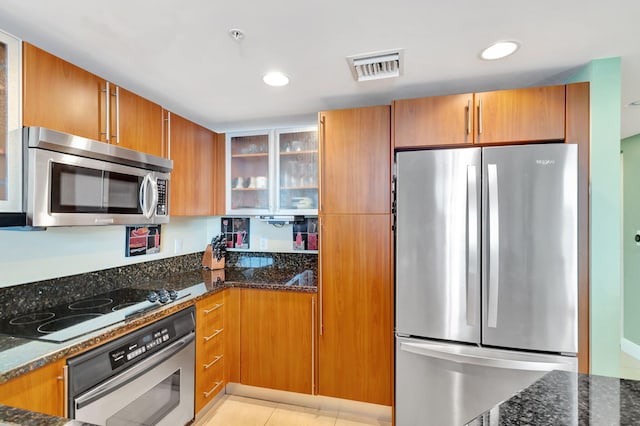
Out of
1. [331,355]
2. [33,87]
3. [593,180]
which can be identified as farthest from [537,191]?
[33,87]

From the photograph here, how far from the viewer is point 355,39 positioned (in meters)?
1.45

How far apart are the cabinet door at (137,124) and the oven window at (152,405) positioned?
1.43 metres

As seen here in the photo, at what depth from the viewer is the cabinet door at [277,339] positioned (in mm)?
2170

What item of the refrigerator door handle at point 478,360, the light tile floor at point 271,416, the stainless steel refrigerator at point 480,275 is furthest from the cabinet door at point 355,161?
the light tile floor at point 271,416

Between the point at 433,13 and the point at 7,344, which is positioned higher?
the point at 433,13

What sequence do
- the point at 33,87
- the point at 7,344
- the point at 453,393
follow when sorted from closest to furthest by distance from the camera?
1. the point at 7,344
2. the point at 33,87
3. the point at 453,393

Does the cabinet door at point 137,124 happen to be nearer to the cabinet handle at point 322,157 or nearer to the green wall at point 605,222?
the cabinet handle at point 322,157

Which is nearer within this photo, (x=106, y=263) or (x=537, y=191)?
(x=537, y=191)

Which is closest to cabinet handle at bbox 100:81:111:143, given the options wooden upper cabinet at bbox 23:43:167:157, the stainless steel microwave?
wooden upper cabinet at bbox 23:43:167:157

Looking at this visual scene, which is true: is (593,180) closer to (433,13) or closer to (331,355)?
(433,13)

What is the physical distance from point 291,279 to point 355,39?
175cm

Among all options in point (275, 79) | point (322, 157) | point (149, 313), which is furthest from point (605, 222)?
point (149, 313)

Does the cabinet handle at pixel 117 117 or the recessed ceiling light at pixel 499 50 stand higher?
the recessed ceiling light at pixel 499 50

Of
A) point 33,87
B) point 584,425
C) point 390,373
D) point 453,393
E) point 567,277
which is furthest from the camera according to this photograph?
point 390,373
